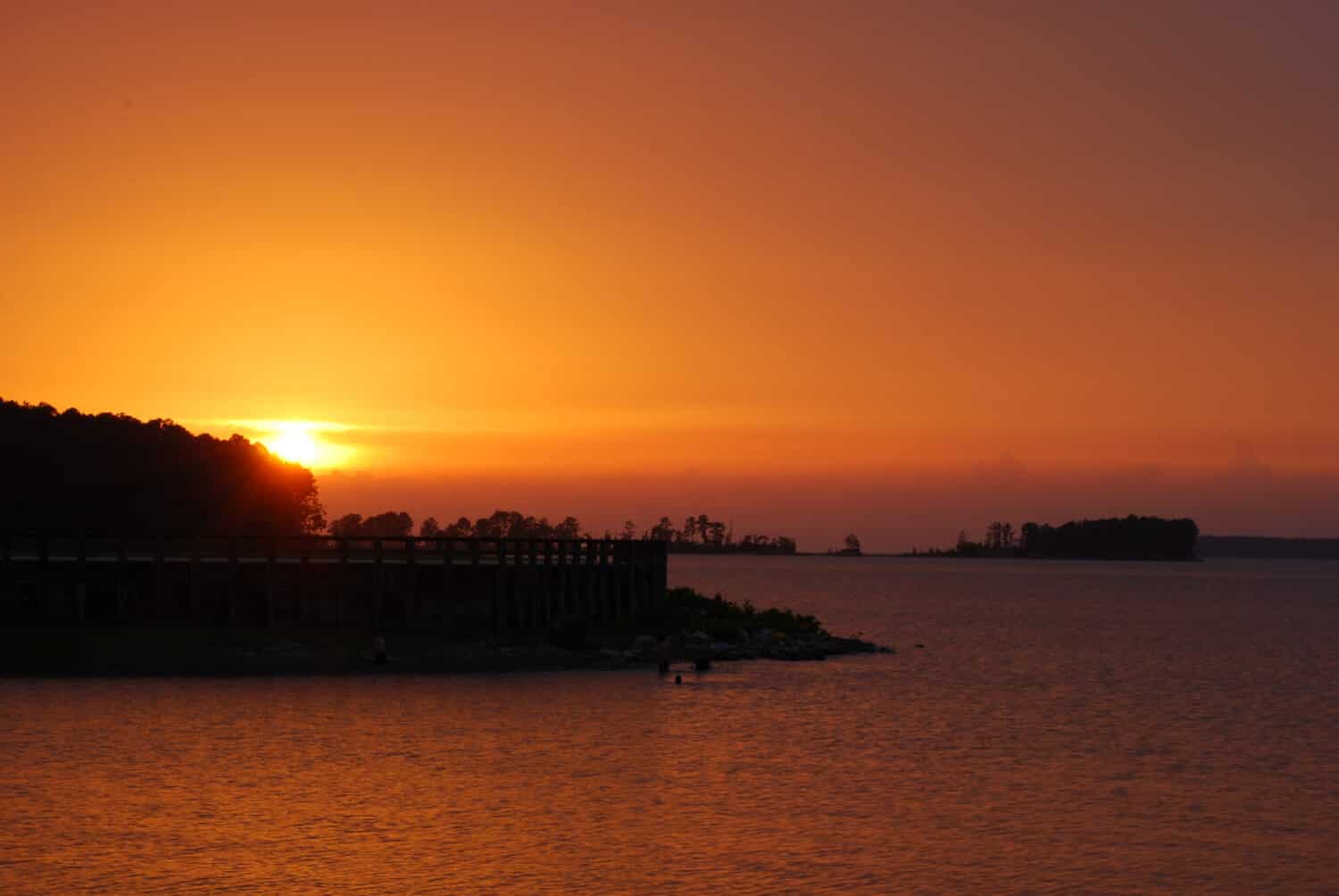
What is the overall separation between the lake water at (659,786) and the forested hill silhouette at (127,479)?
5777 centimetres

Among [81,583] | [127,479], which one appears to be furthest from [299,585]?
[127,479]

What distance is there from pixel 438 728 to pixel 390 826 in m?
13.4

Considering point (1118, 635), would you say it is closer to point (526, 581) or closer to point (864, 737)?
point (526, 581)

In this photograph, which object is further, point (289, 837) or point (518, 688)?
point (518, 688)

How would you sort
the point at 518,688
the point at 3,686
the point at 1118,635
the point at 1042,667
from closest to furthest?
1. the point at 3,686
2. the point at 518,688
3. the point at 1042,667
4. the point at 1118,635

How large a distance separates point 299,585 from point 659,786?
2652 cm

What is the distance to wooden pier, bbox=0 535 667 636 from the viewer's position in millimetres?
54188

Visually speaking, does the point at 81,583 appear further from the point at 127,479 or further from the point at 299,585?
the point at 127,479

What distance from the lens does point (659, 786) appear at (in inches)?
1340

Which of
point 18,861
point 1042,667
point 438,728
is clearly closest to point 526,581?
point 438,728

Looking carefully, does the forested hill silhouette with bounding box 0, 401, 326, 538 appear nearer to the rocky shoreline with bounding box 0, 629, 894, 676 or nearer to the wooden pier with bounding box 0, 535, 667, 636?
the wooden pier with bounding box 0, 535, 667, 636

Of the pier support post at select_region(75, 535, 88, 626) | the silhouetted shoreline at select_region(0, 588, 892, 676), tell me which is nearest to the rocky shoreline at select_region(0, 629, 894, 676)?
the silhouetted shoreline at select_region(0, 588, 892, 676)

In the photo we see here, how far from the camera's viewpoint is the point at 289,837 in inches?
1060

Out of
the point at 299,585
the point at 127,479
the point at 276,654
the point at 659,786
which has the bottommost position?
the point at 659,786
